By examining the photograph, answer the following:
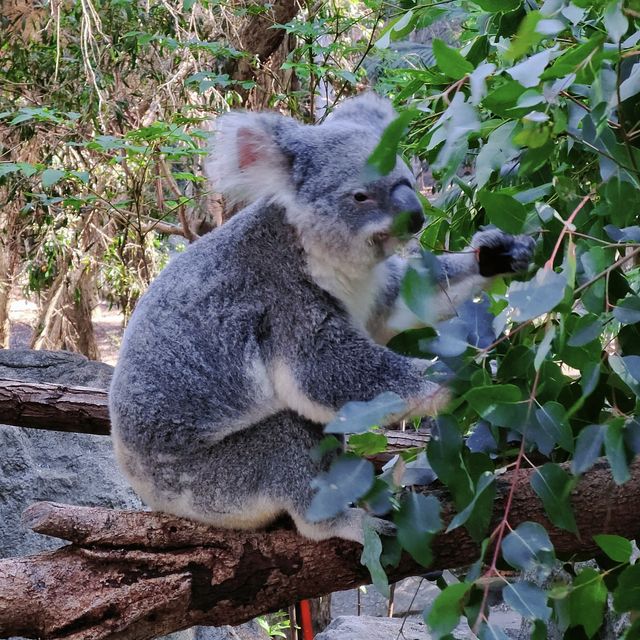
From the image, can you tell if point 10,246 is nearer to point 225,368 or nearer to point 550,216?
point 225,368

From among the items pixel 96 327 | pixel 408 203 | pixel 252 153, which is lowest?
pixel 96 327

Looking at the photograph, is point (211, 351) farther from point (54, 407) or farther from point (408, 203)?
point (54, 407)

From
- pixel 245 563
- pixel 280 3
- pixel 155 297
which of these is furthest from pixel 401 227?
pixel 280 3

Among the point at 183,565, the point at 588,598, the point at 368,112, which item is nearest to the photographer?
the point at 588,598

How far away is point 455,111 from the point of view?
1.05m

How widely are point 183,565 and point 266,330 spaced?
616mm

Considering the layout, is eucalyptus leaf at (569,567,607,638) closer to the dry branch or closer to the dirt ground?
the dry branch

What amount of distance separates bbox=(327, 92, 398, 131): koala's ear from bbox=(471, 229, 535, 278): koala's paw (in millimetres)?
481

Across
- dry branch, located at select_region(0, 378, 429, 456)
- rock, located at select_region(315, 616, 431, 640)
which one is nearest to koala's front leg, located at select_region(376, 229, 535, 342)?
dry branch, located at select_region(0, 378, 429, 456)

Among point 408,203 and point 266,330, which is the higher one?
point 408,203

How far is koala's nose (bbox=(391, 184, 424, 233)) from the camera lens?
6.28 feet

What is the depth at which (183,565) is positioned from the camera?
1.89 m

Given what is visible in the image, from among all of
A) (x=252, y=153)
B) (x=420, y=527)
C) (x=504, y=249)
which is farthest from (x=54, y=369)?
(x=420, y=527)

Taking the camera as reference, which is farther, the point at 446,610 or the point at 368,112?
the point at 368,112
